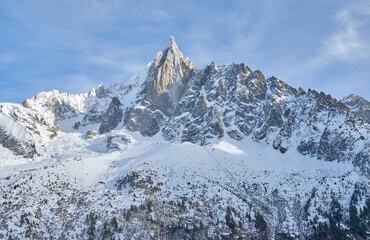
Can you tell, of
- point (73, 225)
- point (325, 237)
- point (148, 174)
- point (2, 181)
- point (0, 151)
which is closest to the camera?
point (73, 225)

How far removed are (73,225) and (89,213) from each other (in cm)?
822

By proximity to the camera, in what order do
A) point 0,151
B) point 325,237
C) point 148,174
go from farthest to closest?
point 0,151, point 148,174, point 325,237

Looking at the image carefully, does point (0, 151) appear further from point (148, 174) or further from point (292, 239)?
point (292, 239)

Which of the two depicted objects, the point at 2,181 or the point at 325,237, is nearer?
the point at 325,237

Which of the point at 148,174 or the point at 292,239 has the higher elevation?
the point at 148,174

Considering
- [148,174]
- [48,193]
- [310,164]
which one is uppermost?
[310,164]

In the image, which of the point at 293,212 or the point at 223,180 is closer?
the point at 293,212

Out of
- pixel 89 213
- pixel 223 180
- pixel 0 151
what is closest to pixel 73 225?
pixel 89 213

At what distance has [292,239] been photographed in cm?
13688

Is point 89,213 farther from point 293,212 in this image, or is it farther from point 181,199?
point 293,212

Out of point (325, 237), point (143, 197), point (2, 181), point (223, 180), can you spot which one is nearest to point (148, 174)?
point (143, 197)

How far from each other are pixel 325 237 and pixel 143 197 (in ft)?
241

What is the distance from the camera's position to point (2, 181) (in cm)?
15000

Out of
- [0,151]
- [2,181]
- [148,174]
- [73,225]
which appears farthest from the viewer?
[0,151]
